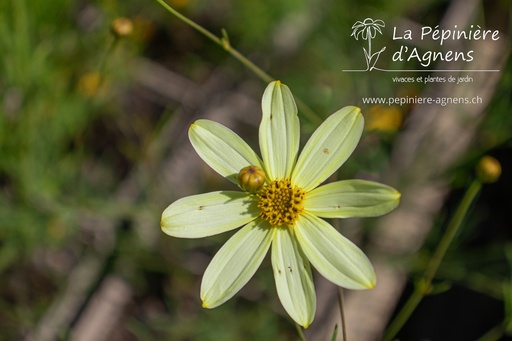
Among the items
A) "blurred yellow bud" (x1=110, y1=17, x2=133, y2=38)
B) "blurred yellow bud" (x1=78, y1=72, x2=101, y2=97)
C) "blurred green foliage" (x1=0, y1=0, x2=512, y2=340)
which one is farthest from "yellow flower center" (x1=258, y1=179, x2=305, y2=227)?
"blurred yellow bud" (x1=78, y1=72, x2=101, y2=97)

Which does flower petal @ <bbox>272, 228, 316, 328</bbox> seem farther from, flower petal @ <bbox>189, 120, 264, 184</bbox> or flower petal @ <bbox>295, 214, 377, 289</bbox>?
flower petal @ <bbox>189, 120, 264, 184</bbox>

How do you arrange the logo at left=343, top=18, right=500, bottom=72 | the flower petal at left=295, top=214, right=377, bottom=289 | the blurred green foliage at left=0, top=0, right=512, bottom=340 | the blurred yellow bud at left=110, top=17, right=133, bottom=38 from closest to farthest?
the flower petal at left=295, top=214, right=377, bottom=289 < the blurred yellow bud at left=110, top=17, right=133, bottom=38 < the blurred green foliage at left=0, top=0, right=512, bottom=340 < the logo at left=343, top=18, right=500, bottom=72

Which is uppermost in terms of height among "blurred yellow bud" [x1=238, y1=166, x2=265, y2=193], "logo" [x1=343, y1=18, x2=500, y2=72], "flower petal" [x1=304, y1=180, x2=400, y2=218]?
"logo" [x1=343, y1=18, x2=500, y2=72]

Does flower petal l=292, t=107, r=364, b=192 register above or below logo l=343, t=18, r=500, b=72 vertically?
below

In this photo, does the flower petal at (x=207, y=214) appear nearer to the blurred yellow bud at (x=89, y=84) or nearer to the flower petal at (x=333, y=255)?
the flower petal at (x=333, y=255)

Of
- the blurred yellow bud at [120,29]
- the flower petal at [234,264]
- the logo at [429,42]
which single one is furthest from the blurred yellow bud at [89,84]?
the flower petal at [234,264]

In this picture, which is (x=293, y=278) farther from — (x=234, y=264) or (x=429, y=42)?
(x=429, y=42)

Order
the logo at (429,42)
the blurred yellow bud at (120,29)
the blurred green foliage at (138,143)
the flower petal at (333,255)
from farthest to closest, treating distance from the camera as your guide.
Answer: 1. the logo at (429,42)
2. the blurred green foliage at (138,143)
3. the blurred yellow bud at (120,29)
4. the flower petal at (333,255)

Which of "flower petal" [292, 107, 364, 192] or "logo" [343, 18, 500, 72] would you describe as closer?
"flower petal" [292, 107, 364, 192]

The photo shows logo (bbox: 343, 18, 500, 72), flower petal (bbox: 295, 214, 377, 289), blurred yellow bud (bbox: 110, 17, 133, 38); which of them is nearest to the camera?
flower petal (bbox: 295, 214, 377, 289)
